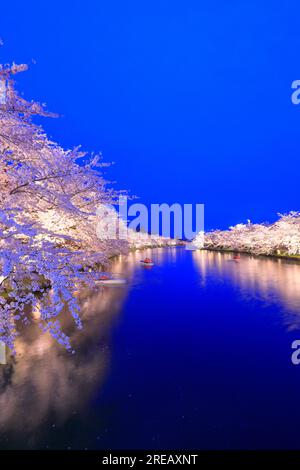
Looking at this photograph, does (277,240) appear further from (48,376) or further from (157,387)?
(48,376)

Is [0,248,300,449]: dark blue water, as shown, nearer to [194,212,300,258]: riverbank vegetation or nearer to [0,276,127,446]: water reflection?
[0,276,127,446]: water reflection

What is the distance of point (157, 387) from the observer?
24.0 ft

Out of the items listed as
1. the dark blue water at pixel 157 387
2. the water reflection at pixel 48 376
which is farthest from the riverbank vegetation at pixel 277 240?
the water reflection at pixel 48 376

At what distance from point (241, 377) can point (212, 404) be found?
1.68 metres

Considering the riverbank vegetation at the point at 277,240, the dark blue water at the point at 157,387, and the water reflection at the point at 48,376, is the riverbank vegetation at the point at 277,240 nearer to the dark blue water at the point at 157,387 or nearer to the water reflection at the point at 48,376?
the dark blue water at the point at 157,387

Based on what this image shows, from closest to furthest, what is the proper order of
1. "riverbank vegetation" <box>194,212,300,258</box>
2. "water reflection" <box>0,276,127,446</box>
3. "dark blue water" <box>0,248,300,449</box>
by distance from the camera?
1. "dark blue water" <box>0,248,300,449</box>
2. "water reflection" <box>0,276,127,446</box>
3. "riverbank vegetation" <box>194,212,300,258</box>

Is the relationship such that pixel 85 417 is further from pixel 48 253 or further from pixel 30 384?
pixel 48 253

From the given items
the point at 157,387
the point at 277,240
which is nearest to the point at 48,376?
the point at 157,387

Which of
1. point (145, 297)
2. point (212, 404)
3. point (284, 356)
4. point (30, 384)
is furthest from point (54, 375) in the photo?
point (145, 297)

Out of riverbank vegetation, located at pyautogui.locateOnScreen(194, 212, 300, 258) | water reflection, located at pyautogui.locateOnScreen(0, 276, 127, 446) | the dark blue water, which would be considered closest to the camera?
the dark blue water

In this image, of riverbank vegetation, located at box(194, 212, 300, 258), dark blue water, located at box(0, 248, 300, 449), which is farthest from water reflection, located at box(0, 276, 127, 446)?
riverbank vegetation, located at box(194, 212, 300, 258)

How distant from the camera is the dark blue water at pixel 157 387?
5422mm

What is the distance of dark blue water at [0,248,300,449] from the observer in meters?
5.42
